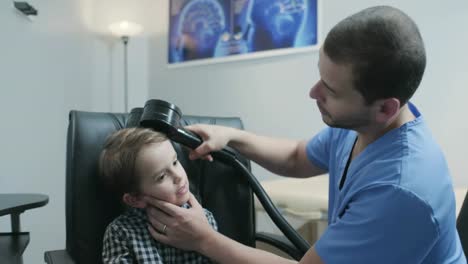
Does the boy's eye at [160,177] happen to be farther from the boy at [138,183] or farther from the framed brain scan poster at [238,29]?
the framed brain scan poster at [238,29]

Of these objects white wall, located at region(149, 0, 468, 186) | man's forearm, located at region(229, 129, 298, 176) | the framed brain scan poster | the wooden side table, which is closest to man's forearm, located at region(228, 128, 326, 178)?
man's forearm, located at region(229, 129, 298, 176)

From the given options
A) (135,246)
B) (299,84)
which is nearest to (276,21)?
(299,84)

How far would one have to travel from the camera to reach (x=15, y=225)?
147 centimetres

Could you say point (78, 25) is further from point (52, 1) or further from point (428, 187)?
point (428, 187)

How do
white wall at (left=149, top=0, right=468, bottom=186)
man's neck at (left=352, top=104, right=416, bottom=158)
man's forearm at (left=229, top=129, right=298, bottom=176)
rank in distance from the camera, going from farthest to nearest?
white wall at (left=149, top=0, right=468, bottom=186), man's forearm at (left=229, top=129, right=298, bottom=176), man's neck at (left=352, top=104, right=416, bottom=158)

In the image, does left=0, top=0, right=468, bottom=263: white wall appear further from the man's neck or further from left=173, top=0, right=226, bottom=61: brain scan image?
the man's neck

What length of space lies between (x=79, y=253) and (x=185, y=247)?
0.92 feet

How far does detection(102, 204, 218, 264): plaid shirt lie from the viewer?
1.01 meters

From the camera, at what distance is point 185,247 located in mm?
1036

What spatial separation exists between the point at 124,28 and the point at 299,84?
1.28 metres

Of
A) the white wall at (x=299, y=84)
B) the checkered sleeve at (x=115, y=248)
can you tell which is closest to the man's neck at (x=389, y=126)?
the checkered sleeve at (x=115, y=248)

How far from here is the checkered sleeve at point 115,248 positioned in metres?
0.99

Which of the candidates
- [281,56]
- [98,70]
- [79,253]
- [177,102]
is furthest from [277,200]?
[98,70]

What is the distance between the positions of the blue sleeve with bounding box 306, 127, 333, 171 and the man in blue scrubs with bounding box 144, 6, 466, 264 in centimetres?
27
